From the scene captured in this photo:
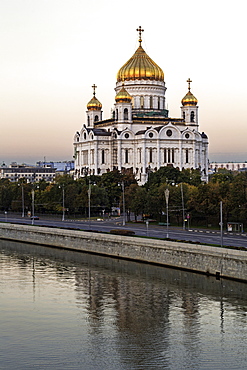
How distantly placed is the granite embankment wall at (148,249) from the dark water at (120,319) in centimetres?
103

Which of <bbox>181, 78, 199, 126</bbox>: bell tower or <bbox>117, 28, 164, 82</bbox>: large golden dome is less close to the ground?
<bbox>117, 28, 164, 82</bbox>: large golden dome

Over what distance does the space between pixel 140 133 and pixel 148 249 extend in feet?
246

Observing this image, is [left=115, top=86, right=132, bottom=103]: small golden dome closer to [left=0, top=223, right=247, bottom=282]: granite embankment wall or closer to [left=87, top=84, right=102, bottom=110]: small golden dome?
[left=87, top=84, right=102, bottom=110]: small golden dome

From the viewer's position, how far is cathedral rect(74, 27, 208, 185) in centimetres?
13075

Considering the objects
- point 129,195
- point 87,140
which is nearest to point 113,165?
point 87,140

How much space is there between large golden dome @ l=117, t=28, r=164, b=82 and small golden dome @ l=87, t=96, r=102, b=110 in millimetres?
7237

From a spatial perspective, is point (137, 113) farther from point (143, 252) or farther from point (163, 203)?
point (143, 252)

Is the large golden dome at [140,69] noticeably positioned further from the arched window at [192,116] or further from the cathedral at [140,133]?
the arched window at [192,116]

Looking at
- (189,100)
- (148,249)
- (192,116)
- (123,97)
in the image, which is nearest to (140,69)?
(123,97)

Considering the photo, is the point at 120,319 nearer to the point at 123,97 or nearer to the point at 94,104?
the point at 123,97

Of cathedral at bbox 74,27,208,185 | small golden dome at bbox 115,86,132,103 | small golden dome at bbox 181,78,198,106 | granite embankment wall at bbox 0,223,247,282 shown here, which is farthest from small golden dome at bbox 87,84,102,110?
granite embankment wall at bbox 0,223,247,282

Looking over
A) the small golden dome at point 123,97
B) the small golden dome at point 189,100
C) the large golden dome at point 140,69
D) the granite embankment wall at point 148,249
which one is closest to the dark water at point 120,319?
the granite embankment wall at point 148,249

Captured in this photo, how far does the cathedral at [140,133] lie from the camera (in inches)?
5148

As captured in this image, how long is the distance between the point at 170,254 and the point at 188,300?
12.1 m
